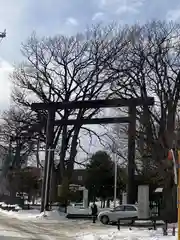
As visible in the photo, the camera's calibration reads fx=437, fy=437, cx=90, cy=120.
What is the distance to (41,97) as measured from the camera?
5000cm

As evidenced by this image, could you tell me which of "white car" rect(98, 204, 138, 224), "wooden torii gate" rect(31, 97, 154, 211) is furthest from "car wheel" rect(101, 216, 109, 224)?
"wooden torii gate" rect(31, 97, 154, 211)

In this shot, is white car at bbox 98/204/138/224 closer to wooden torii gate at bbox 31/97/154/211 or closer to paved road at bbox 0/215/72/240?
wooden torii gate at bbox 31/97/154/211

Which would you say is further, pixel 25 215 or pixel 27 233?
pixel 25 215

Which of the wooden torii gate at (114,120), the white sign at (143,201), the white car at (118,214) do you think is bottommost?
the white car at (118,214)

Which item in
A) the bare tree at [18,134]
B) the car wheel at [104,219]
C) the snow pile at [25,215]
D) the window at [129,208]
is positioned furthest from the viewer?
the bare tree at [18,134]

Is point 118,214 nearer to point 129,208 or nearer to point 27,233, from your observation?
point 129,208

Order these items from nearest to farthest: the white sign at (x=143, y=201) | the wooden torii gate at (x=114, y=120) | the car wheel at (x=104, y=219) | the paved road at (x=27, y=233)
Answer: the paved road at (x=27, y=233) → the white sign at (x=143, y=201) → the car wheel at (x=104, y=219) → the wooden torii gate at (x=114, y=120)

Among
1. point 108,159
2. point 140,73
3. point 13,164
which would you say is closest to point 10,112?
point 13,164

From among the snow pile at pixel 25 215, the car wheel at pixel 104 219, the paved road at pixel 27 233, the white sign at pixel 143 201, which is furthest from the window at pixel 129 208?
the paved road at pixel 27 233

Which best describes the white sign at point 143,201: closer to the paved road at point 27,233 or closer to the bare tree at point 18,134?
the paved road at point 27,233

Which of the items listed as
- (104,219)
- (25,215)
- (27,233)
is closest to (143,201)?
(27,233)

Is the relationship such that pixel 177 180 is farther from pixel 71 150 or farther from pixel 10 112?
pixel 10 112

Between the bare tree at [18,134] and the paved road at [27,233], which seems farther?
the bare tree at [18,134]

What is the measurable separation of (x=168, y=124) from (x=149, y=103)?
2.70 metres
